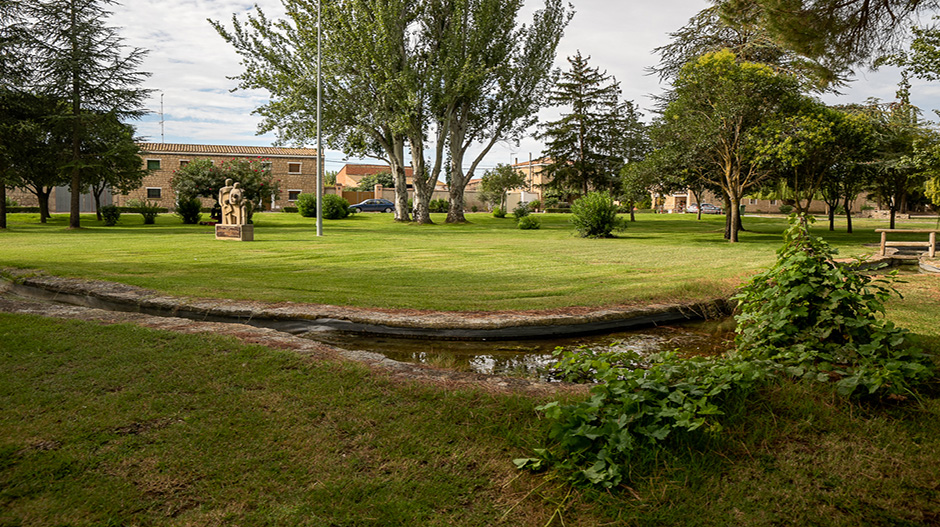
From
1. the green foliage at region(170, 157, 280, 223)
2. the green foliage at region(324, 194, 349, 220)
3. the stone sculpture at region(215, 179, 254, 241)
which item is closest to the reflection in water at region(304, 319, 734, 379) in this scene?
the stone sculpture at region(215, 179, 254, 241)

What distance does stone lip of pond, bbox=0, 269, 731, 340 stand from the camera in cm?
599

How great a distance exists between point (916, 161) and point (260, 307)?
18.1 metres

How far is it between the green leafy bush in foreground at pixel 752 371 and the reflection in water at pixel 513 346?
835 millimetres

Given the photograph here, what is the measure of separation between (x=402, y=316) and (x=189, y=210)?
2364 cm

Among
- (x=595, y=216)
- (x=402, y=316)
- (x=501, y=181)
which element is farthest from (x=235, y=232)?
(x=501, y=181)

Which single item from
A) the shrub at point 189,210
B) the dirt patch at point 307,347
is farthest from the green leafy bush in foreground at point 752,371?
the shrub at point 189,210

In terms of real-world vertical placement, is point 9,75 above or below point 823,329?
above

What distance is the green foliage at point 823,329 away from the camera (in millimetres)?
3150

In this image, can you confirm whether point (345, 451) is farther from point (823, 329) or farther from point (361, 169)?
point (361, 169)

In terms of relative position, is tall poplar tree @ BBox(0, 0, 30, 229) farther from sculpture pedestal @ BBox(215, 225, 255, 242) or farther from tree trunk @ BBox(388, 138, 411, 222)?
tree trunk @ BBox(388, 138, 411, 222)

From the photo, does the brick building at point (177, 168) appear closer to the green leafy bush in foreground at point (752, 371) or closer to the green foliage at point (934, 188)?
the green foliage at point (934, 188)

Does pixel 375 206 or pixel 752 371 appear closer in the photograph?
pixel 752 371

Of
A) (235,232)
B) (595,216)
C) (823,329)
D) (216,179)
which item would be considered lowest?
(823,329)

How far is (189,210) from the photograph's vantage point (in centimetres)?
2605
